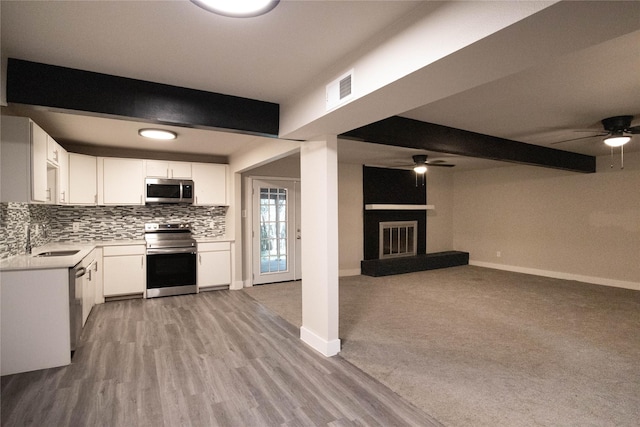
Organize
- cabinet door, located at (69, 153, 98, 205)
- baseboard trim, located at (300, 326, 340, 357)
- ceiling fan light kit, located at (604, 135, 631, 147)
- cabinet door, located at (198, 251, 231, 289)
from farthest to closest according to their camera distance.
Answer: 1. cabinet door, located at (198, 251, 231, 289)
2. cabinet door, located at (69, 153, 98, 205)
3. ceiling fan light kit, located at (604, 135, 631, 147)
4. baseboard trim, located at (300, 326, 340, 357)

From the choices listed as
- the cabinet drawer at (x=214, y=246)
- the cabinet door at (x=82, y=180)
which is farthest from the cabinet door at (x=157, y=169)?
the cabinet drawer at (x=214, y=246)

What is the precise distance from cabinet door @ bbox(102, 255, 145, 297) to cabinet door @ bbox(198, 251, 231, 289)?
830 millimetres

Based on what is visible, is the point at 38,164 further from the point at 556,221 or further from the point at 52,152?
the point at 556,221

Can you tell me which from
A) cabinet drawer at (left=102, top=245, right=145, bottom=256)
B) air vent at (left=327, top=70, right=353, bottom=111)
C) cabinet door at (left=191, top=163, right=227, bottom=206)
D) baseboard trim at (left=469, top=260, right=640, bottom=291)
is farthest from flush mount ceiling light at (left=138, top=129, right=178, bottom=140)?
baseboard trim at (left=469, top=260, right=640, bottom=291)

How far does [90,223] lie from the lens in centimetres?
497

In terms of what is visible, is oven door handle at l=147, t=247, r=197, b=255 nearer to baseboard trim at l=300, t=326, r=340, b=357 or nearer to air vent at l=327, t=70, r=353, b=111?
baseboard trim at l=300, t=326, r=340, b=357

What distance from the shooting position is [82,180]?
15.2ft

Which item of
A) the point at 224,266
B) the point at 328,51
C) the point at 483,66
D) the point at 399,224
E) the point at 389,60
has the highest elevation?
the point at 328,51

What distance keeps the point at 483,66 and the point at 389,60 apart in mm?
461

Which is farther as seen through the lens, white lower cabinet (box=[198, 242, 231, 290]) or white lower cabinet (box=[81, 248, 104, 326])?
white lower cabinet (box=[198, 242, 231, 290])

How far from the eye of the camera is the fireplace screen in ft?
23.2

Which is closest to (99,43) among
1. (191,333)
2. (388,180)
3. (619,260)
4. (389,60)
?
(389,60)

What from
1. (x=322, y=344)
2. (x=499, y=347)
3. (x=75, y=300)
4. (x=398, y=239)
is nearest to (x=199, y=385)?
(x=322, y=344)

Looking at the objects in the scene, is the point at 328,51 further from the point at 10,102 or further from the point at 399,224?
the point at 399,224
